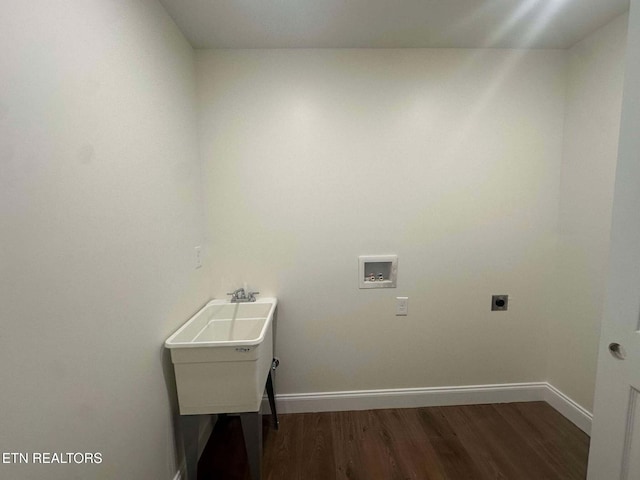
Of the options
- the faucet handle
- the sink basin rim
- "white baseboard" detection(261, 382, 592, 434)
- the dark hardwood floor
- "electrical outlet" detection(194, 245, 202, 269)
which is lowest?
the dark hardwood floor

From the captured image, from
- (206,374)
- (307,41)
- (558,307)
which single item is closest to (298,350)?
(206,374)

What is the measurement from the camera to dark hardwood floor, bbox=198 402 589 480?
146 cm

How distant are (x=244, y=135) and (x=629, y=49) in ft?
5.71

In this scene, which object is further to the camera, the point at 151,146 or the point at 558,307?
the point at 558,307

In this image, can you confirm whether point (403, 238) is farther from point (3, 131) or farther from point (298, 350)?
point (3, 131)

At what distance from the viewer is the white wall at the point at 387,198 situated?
172 centimetres

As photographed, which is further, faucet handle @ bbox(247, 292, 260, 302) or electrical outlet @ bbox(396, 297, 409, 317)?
electrical outlet @ bbox(396, 297, 409, 317)

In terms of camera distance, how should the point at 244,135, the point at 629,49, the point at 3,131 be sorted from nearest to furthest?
the point at 3,131 → the point at 629,49 → the point at 244,135

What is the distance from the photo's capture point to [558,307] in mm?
1869

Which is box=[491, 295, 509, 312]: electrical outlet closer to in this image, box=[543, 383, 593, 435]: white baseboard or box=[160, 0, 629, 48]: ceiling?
box=[543, 383, 593, 435]: white baseboard

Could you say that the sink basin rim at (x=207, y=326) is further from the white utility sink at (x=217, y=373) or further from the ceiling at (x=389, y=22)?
the ceiling at (x=389, y=22)

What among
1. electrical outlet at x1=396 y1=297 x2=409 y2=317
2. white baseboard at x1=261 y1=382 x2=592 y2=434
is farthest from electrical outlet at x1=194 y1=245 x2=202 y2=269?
electrical outlet at x1=396 y1=297 x2=409 y2=317

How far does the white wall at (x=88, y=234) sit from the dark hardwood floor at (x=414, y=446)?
1.81 feet

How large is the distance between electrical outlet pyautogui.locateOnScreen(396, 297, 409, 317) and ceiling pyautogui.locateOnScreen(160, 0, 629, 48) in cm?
167
